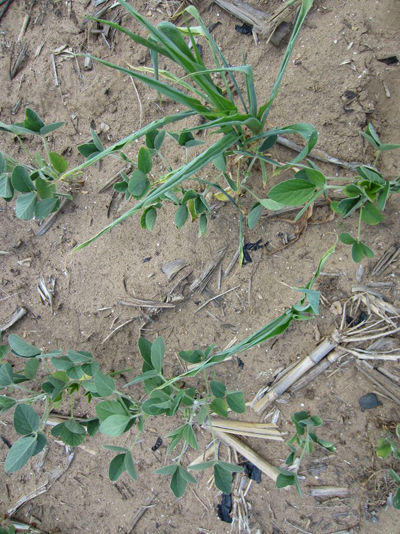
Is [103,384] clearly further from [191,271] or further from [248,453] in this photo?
[248,453]

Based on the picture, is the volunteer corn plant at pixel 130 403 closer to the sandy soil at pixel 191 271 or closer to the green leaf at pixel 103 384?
the green leaf at pixel 103 384

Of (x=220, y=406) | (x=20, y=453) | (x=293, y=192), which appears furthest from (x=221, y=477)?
(x=293, y=192)

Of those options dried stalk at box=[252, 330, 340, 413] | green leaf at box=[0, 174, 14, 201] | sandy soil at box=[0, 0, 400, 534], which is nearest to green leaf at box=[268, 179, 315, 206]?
sandy soil at box=[0, 0, 400, 534]

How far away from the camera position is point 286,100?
1412 millimetres

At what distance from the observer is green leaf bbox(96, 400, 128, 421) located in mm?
1257

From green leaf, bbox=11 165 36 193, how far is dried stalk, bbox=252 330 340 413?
40.8 inches

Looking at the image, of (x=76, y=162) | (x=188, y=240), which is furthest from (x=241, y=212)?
(x=76, y=162)

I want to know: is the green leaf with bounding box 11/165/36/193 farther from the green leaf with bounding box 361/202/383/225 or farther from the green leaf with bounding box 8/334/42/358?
the green leaf with bounding box 361/202/383/225

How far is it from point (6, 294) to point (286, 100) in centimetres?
130

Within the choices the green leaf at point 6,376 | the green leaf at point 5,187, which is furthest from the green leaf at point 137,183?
the green leaf at point 6,376

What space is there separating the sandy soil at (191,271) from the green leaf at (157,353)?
0.29 meters

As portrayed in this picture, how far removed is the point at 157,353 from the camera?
1.22m

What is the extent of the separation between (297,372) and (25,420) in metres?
0.88

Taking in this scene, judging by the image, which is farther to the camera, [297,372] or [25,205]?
[297,372]
